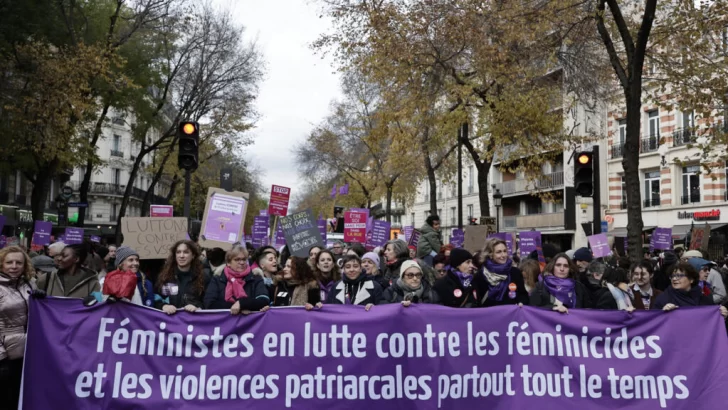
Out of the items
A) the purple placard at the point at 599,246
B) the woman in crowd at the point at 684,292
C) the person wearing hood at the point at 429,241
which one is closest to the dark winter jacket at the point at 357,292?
the woman in crowd at the point at 684,292

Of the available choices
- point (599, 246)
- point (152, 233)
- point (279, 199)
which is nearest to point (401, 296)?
point (152, 233)

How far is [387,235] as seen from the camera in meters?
17.4

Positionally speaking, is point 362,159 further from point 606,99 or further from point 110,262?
point 110,262

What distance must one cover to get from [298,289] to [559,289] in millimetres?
2595

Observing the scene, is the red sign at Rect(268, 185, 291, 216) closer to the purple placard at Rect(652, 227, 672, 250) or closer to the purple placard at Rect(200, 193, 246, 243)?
the purple placard at Rect(200, 193, 246, 243)

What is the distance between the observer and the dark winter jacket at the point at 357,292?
22.6ft

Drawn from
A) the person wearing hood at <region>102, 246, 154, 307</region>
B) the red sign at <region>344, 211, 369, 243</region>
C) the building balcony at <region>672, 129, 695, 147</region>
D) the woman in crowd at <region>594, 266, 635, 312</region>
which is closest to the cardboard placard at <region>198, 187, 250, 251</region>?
the person wearing hood at <region>102, 246, 154, 307</region>

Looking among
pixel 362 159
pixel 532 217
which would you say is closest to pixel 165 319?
pixel 362 159

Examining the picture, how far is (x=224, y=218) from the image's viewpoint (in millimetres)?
10648

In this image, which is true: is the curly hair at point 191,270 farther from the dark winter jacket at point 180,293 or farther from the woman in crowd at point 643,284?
the woman in crowd at point 643,284

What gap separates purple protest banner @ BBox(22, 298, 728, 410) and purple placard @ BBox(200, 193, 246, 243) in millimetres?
4499

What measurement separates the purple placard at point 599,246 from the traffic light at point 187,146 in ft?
24.5

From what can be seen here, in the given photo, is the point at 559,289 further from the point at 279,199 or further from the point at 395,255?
the point at 279,199

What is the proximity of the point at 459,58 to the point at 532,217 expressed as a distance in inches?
1155
